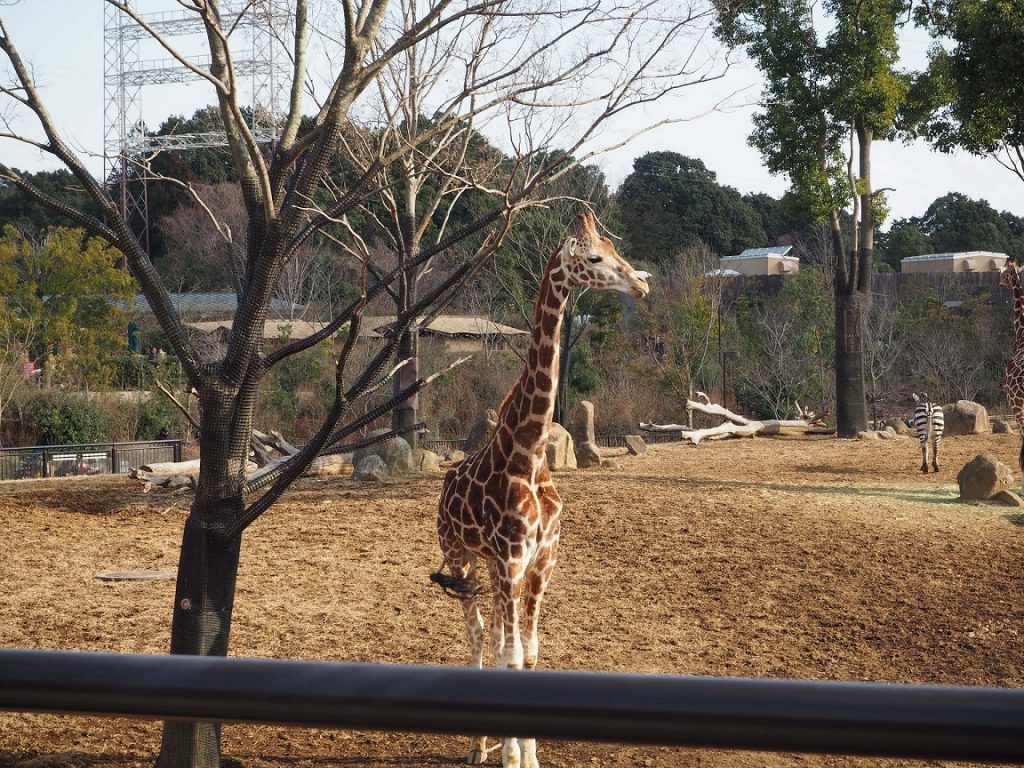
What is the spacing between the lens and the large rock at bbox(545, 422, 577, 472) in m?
14.7

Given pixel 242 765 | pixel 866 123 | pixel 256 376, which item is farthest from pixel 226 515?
pixel 866 123

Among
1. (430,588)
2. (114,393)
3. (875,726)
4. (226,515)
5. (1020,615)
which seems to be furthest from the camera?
(114,393)

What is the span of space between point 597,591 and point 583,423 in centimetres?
841

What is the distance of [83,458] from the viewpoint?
17.4 m

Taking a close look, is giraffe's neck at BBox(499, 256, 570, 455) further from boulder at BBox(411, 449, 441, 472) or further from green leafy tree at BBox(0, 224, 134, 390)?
green leafy tree at BBox(0, 224, 134, 390)

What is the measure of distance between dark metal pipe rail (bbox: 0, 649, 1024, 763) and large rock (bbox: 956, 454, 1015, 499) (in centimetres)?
1198

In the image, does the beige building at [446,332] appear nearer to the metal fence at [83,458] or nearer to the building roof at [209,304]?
the building roof at [209,304]

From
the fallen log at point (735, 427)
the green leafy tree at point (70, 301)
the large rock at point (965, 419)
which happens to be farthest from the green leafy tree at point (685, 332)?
the green leafy tree at point (70, 301)

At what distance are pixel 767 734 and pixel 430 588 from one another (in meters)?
7.65

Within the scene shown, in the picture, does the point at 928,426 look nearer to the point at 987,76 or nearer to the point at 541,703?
the point at 987,76

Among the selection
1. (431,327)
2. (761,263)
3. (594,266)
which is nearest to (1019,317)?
(594,266)

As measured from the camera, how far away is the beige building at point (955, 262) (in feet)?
126

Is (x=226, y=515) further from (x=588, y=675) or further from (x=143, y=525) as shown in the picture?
(x=143, y=525)

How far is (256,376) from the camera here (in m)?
4.62
